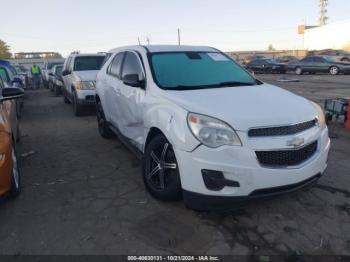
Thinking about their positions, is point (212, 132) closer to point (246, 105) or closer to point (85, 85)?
point (246, 105)

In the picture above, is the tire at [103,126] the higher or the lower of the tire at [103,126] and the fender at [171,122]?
the lower

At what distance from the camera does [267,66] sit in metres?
28.4

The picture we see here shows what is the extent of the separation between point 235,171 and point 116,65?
134 inches

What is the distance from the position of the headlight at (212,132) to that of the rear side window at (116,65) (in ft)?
8.56

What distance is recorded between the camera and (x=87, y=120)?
9.14 meters

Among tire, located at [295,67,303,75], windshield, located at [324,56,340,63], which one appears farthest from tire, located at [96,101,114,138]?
tire, located at [295,67,303,75]

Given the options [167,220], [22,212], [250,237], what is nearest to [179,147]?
[167,220]

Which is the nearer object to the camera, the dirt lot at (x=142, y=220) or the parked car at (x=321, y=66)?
the dirt lot at (x=142, y=220)

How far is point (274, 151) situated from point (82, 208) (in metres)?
2.22

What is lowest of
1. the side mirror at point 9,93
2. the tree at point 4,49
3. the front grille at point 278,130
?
the front grille at point 278,130

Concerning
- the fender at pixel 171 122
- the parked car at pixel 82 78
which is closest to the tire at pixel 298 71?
the parked car at pixel 82 78

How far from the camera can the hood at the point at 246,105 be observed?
120 inches

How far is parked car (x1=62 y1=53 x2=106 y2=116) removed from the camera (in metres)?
9.13

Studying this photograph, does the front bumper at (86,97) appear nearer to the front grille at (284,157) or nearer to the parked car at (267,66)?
the front grille at (284,157)
